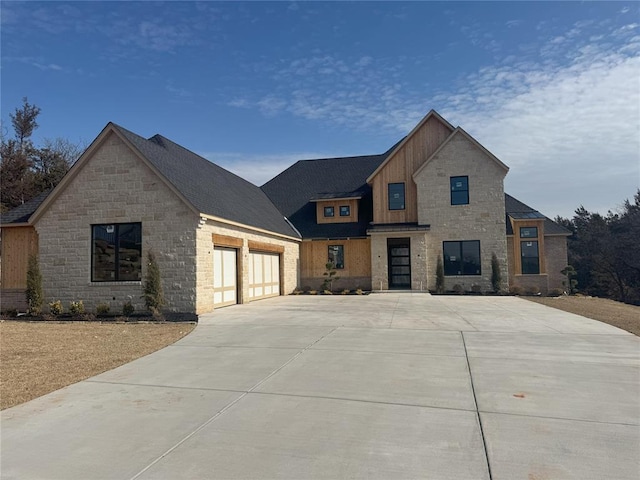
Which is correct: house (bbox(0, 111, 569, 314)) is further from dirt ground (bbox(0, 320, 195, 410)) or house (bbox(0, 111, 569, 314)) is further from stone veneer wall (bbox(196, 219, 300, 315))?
dirt ground (bbox(0, 320, 195, 410))

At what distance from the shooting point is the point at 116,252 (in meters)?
14.7

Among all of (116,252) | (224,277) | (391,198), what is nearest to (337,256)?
(391,198)

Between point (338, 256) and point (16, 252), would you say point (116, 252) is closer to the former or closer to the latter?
point (16, 252)

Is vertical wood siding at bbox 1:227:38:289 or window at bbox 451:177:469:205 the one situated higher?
window at bbox 451:177:469:205

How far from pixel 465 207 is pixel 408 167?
399 cm

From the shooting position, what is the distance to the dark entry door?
24906mm

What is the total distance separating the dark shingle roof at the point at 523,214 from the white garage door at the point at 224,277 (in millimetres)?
16300

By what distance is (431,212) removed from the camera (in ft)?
76.7

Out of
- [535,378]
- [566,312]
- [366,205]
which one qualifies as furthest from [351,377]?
[366,205]

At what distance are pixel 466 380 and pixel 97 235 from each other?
13588 mm

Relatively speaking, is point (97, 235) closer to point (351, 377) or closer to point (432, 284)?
point (351, 377)

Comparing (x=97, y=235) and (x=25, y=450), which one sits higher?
(x=97, y=235)

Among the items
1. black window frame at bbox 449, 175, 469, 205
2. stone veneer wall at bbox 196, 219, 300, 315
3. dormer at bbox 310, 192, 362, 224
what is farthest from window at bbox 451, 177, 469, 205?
stone veneer wall at bbox 196, 219, 300, 315

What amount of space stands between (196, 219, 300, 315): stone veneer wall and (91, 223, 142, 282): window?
2254 millimetres
